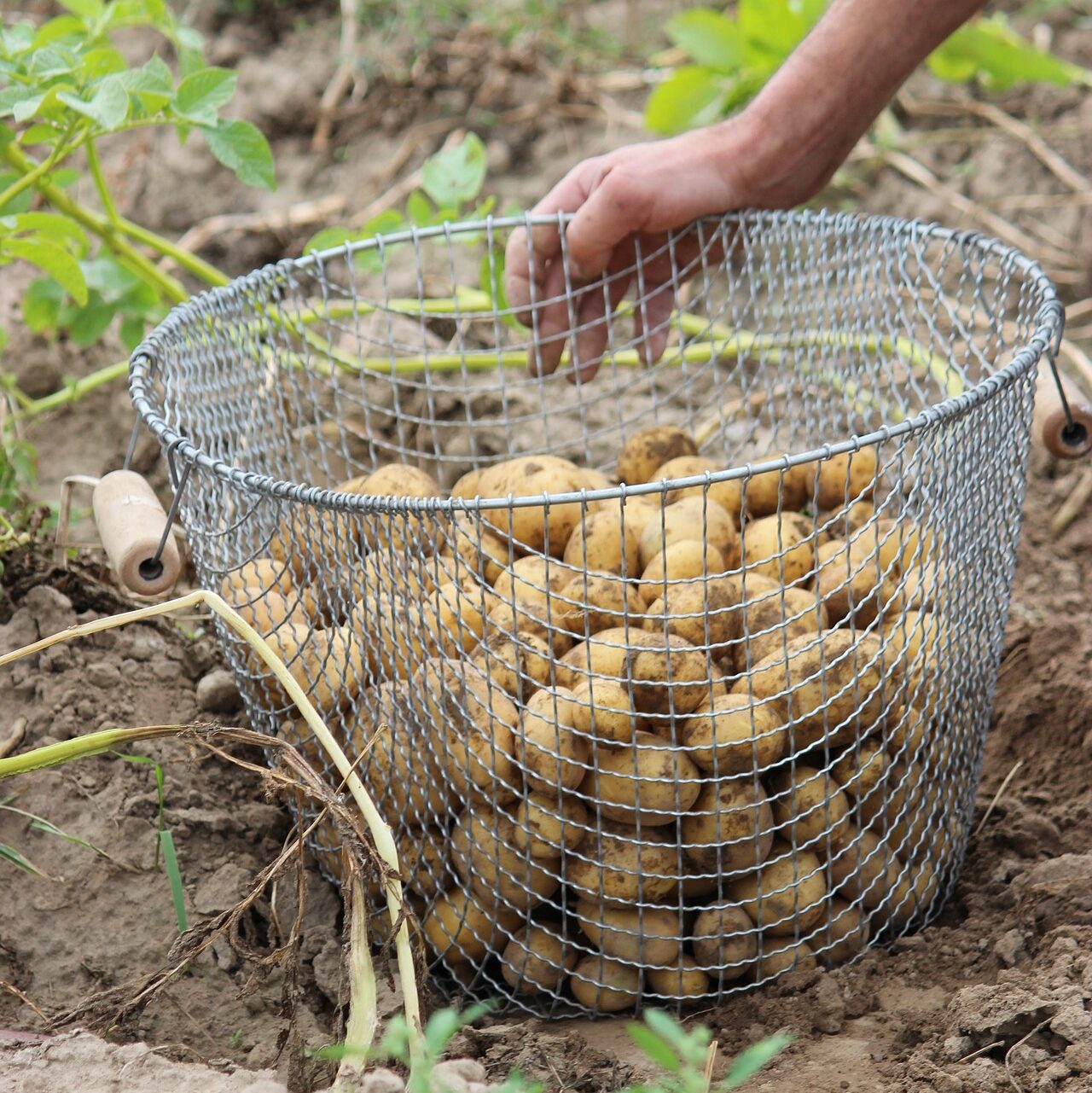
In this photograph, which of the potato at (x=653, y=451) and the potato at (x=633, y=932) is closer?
the potato at (x=633, y=932)

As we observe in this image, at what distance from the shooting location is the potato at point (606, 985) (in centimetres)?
140

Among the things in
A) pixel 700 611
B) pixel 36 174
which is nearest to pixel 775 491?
pixel 700 611

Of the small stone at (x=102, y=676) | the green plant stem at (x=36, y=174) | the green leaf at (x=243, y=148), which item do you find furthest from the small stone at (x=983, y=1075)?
the green plant stem at (x=36, y=174)

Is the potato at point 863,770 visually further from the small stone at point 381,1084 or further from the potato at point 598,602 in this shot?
the small stone at point 381,1084

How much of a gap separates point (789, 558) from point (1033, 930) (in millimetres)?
470

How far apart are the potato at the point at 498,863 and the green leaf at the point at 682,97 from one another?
6.20ft

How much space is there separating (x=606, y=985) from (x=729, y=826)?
217mm

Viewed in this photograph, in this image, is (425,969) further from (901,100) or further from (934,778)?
(901,100)

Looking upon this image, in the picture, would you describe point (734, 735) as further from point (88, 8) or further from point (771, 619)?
point (88, 8)

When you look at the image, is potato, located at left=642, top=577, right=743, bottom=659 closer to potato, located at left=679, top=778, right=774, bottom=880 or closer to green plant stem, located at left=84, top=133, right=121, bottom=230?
potato, located at left=679, top=778, right=774, bottom=880

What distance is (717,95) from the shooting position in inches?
113

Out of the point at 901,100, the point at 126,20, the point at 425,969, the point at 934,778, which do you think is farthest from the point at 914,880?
the point at 901,100

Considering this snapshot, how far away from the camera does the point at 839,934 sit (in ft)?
4.79

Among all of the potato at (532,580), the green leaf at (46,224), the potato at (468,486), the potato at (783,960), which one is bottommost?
the potato at (783,960)
